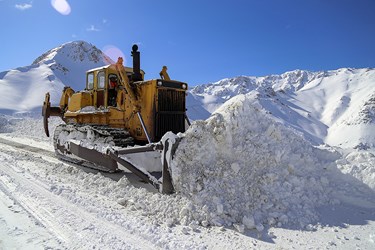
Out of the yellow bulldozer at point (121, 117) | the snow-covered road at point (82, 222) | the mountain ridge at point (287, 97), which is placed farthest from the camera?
the mountain ridge at point (287, 97)

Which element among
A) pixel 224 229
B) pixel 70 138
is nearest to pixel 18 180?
pixel 70 138

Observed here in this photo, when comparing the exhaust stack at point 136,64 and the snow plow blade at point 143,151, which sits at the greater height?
the exhaust stack at point 136,64

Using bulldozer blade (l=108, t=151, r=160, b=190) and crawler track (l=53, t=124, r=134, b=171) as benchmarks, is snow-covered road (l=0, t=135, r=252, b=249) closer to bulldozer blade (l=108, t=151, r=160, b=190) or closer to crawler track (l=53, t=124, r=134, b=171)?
bulldozer blade (l=108, t=151, r=160, b=190)

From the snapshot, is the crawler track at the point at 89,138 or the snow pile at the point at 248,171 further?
the crawler track at the point at 89,138

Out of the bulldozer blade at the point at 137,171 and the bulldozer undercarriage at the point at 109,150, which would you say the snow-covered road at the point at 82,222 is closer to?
the bulldozer blade at the point at 137,171

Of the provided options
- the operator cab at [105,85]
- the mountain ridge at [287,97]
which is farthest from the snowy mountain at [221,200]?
the mountain ridge at [287,97]

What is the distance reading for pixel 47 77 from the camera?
184ft

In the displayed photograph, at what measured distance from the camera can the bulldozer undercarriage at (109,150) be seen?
5.10 metres

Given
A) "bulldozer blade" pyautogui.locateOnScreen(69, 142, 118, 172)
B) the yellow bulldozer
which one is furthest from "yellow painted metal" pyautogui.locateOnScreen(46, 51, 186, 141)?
"bulldozer blade" pyautogui.locateOnScreen(69, 142, 118, 172)

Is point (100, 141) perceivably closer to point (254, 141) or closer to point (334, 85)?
point (254, 141)

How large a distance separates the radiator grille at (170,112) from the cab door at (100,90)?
209 cm

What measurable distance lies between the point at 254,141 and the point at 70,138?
501 cm

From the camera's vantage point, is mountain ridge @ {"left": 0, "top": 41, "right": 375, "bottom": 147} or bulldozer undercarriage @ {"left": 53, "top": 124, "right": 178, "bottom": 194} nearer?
bulldozer undercarriage @ {"left": 53, "top": 124, "right": 178, "bottom": 194}

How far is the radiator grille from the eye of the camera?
700cm
